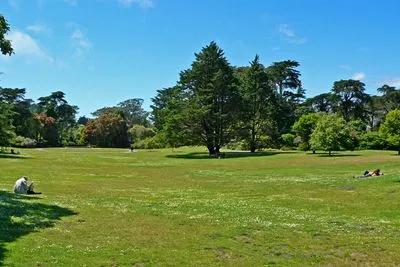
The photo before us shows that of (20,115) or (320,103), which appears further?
(320,103)

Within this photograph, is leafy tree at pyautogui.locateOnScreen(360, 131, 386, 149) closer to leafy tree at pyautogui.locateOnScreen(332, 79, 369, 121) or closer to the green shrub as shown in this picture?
leafy tree at pyautogui.locateOnScreen(332, 79, 369, 121)

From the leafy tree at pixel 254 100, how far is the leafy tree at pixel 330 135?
828 inches

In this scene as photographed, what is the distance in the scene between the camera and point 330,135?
3031 inches

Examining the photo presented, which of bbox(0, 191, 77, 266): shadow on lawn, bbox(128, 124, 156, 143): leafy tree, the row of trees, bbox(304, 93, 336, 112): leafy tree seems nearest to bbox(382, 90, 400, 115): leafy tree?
bbox(304, 93, 336, 112): leafy tree

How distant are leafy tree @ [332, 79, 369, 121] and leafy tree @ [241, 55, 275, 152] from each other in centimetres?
4763

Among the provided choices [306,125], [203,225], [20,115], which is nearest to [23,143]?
[20,115]

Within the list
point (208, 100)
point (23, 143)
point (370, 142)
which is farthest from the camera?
point (23, 143)

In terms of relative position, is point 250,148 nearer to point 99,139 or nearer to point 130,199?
point 99,139

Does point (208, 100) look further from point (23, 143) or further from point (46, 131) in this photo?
point (46, 131)

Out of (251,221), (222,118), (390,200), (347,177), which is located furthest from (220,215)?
(222,118)

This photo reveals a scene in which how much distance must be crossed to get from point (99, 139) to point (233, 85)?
64.3 metres

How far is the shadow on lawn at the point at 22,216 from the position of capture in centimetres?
1702

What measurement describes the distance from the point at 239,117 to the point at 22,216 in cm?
7684

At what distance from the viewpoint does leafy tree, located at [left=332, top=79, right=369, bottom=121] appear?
459ft
